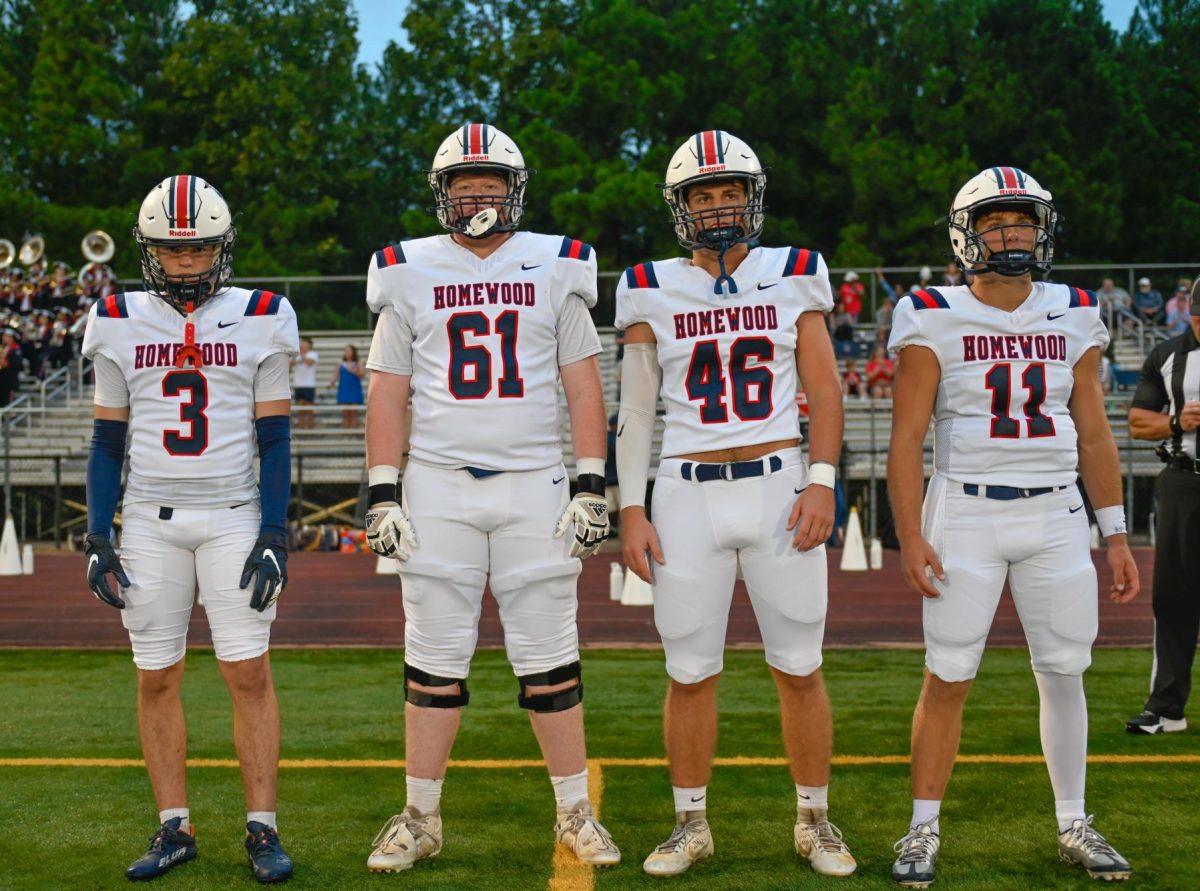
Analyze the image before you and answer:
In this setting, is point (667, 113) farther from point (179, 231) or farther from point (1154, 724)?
point (179, 231)

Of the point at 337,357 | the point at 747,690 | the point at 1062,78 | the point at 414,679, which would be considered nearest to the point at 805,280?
the point at 414,679

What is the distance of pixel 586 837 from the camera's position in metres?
4.54

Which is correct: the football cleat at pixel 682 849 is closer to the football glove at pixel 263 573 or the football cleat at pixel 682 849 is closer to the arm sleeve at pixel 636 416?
the arm sleeve at pixel 636 416

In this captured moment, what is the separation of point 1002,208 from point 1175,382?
2.28 m

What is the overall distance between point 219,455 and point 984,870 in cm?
263

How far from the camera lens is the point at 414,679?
456 centimetres

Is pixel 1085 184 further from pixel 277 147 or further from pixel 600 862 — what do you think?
pixel 600 862

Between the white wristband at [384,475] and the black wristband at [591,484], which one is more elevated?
the white wristband at [384,475]

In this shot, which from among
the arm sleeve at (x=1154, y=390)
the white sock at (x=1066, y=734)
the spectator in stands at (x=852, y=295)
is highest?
the spectator in stands at (x=852, y=295)

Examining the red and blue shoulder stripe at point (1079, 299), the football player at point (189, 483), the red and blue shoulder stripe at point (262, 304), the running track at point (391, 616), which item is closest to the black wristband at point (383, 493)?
the football player at point (189, 483)

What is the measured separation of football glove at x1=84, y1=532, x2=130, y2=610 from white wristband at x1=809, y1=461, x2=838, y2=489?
2092mm

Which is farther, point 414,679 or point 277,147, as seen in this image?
point 277,147

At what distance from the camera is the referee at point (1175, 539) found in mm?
6242

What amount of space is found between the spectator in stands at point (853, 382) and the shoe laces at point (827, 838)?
14778 millimetres
